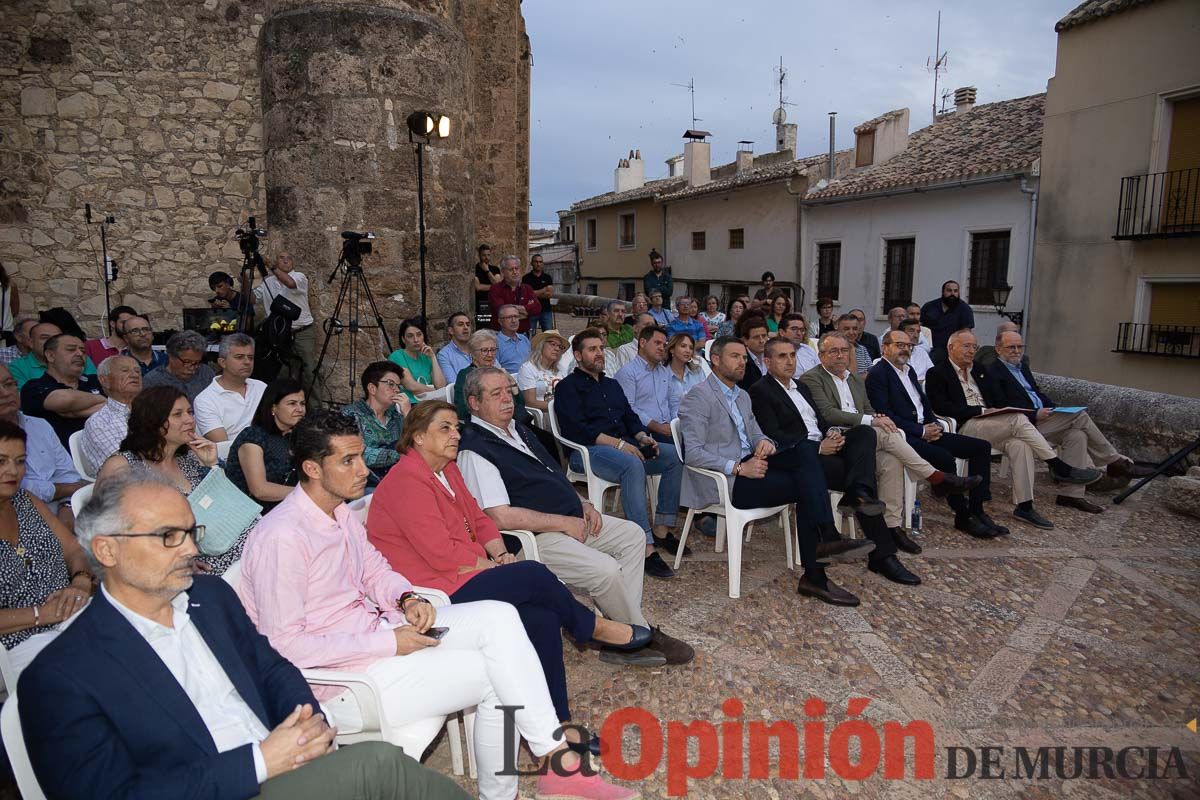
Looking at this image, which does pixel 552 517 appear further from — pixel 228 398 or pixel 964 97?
pixel 964 97

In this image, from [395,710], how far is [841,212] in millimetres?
17129

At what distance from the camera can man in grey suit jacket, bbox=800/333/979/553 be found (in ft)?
14.5

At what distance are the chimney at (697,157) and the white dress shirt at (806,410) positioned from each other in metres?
20.6

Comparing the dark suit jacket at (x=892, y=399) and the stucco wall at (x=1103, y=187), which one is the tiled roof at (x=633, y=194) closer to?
the stucco wall at (x=1103, y=187)

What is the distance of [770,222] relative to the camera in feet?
64.5

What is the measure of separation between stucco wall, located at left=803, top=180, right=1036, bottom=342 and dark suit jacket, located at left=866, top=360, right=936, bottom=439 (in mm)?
9717

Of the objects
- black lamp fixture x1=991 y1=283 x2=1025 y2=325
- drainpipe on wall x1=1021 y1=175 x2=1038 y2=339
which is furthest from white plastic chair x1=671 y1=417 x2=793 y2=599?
drainpipe on wall x1=1021 y1=175 x2=1038 y2=339

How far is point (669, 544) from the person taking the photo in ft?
14.5

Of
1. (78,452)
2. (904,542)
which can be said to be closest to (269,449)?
(78,452)

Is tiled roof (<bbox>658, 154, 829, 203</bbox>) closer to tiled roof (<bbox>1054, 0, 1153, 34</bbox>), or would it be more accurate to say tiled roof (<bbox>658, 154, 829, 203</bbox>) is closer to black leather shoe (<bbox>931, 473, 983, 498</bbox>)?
tiled roof (<bbox>1054, 0, 1153, 34</bbox>)

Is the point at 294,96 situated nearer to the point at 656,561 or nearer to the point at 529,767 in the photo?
the point at 656,561

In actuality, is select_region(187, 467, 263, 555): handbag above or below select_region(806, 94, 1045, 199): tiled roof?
below

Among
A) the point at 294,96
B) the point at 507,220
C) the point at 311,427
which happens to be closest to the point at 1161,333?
the point at 507,220

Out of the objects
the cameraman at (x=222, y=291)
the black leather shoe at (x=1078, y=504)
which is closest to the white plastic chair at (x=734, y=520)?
the black leather shoe at (x=1078, y=504)
